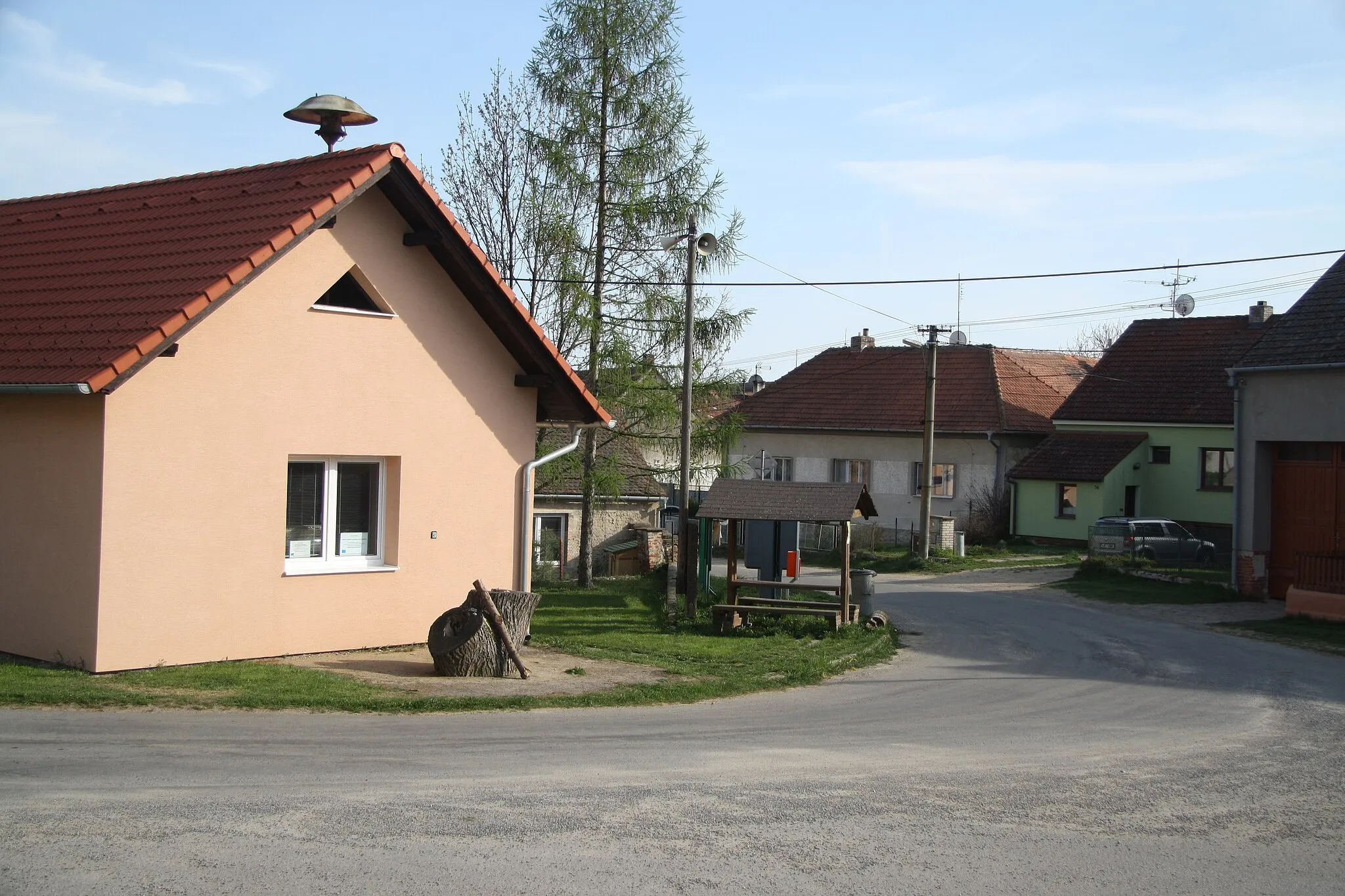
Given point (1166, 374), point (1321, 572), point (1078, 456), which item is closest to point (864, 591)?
point (1321, 572)

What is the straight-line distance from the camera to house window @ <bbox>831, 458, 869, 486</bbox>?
154 ft

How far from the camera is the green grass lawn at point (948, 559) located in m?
35.3

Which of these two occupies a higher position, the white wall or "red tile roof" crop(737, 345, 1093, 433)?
"red tile roof" crop(737, 345, 1093, 433)

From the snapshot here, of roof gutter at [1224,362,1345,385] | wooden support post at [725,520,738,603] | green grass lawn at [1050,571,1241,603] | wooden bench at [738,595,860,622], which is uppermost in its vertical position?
roof gutter at [1224,362,1345,385]

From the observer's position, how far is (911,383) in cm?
4800

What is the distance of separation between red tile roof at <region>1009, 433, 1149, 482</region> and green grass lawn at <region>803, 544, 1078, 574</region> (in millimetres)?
2542

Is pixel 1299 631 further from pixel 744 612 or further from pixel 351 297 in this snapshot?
pixel 351 297

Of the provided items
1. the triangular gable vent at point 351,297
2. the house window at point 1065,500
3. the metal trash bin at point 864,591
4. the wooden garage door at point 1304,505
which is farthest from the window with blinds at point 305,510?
the house window at point 1065,500

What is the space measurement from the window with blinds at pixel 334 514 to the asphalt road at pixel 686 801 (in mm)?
3298

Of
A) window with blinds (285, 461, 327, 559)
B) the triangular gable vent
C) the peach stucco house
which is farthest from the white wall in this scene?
window with blinds (285, 461, 327, 559)

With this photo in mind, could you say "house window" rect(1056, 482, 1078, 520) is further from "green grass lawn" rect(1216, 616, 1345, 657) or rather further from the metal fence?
"green grass lawn" rect(1216, 616, 1345, 657)

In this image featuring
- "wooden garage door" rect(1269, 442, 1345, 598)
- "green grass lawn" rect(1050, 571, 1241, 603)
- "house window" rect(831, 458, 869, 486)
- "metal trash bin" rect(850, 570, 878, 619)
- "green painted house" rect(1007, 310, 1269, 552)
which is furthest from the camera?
"house window" rect(831, 458, 869, 486)

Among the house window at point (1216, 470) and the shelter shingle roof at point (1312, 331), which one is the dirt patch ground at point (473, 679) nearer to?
the shelter shingle roof at point (1312, 331)

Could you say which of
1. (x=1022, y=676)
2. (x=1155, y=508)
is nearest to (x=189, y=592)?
(x=1022, y=676)
